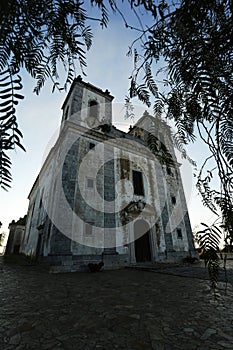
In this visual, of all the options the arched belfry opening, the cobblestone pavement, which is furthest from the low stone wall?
the cobblestone pavement

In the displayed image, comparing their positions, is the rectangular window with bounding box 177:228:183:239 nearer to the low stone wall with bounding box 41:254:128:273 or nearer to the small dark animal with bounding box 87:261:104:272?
the low stone wall with bounding box 41:254:128:273

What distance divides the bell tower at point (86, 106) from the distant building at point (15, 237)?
59.6ft

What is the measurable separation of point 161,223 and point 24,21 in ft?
41.4

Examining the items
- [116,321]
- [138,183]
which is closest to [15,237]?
[138,183]

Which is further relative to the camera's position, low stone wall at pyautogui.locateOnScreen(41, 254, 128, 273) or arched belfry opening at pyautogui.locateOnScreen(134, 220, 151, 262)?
arched belfry opening at pyautogui.locateOnScreen(134, 220, 151, 262)

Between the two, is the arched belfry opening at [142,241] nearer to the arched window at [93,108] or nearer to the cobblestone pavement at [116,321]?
the cobblestone pavement at [116,321]

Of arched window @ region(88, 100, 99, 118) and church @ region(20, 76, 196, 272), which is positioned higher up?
arched window @ region(88, 100, 99, 118)

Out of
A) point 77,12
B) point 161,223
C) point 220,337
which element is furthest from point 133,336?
point 161,223

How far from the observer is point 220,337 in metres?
2.12

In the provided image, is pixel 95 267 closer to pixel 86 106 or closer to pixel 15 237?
pixel 86 106

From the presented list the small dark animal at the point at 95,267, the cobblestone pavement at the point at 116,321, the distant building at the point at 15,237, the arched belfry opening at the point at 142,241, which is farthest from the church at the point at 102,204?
the distant building at the point at 15,237

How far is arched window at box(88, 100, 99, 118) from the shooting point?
45.7 ft

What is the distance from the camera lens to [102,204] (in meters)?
10.5

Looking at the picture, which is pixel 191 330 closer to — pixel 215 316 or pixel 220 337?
pixel 220 337
